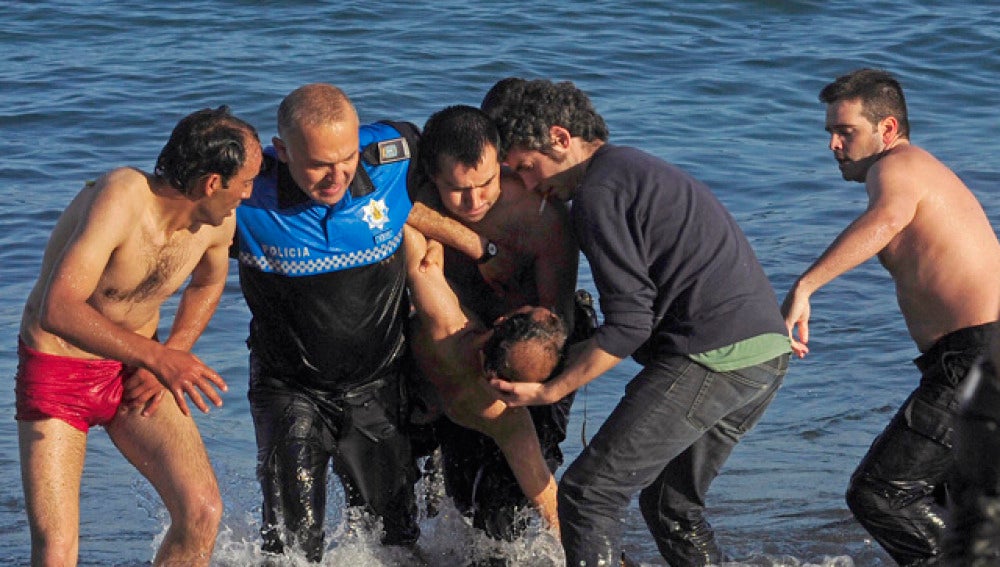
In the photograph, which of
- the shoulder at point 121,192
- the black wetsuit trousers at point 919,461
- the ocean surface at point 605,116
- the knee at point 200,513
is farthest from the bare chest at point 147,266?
the black wetsuit trousers at point 919,461

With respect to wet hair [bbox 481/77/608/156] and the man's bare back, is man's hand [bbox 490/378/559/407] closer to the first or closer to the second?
wet hair [bbox 481/77/608/156]

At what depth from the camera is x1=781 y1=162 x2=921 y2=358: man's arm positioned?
5.39 metres

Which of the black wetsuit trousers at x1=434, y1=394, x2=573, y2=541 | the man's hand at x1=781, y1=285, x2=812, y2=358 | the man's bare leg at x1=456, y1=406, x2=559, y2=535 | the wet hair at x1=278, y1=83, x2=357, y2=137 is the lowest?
the black wetsuit trousers at x1=434, y1=394, x2=573, y2=541

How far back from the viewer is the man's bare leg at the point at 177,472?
17.5 feet

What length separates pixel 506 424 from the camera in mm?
→ 5746

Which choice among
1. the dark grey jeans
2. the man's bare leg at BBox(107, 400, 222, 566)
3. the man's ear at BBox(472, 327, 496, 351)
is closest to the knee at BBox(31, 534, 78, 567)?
the man's bare leg at BBox(107, 400, 222, 566)

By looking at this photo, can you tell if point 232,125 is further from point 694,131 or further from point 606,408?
point 694,131

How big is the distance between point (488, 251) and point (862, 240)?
55.1 inches

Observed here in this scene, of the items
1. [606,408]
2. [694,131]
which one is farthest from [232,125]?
[694,131]

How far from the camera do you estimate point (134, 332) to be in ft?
17.0

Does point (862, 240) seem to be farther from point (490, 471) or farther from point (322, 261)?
point (322, 261)

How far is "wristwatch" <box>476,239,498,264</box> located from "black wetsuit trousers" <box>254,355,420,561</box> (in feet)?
2.25

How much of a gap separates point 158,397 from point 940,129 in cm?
1076

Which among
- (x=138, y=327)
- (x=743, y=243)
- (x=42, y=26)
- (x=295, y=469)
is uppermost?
(x=743, y=243)
